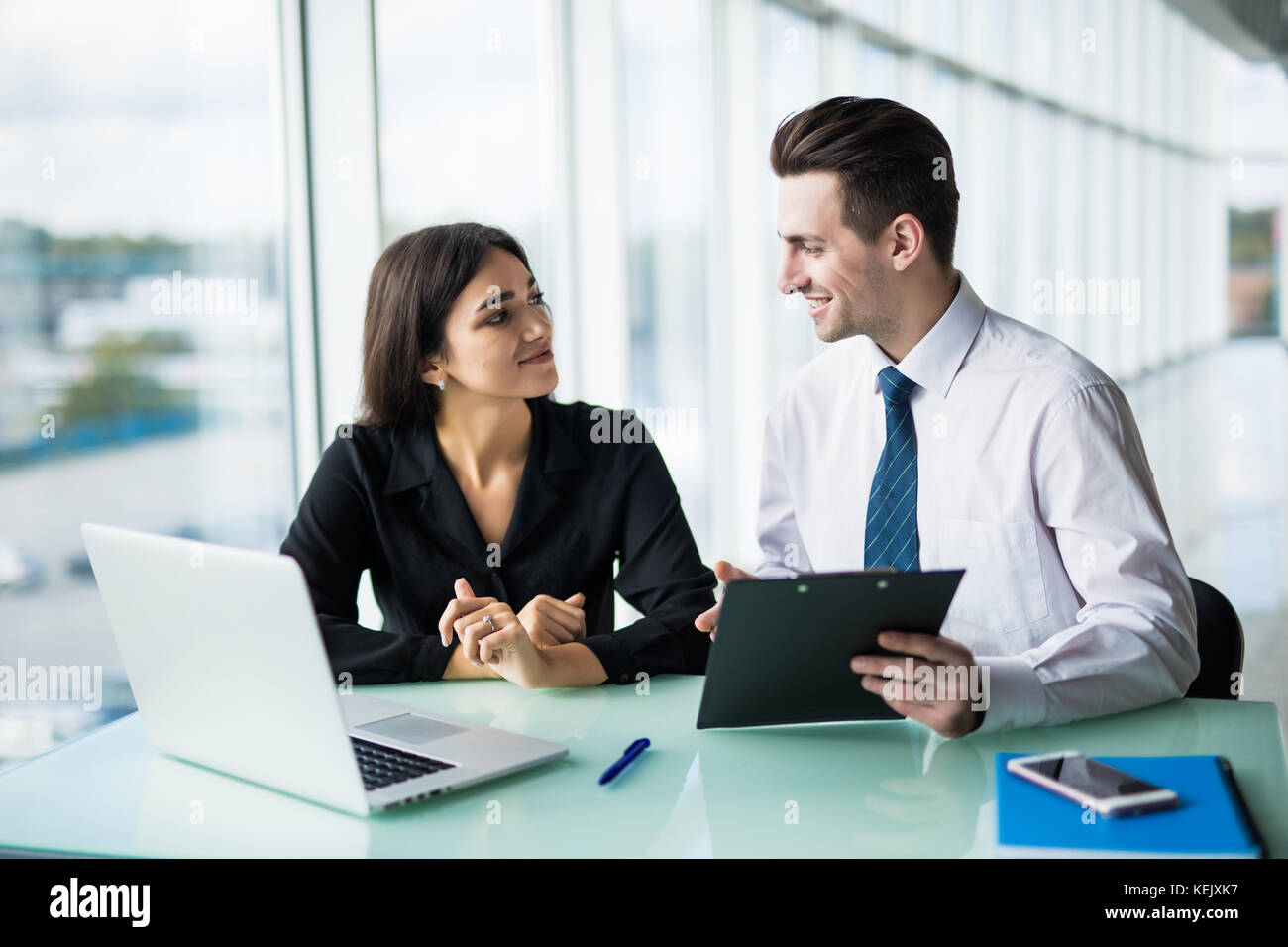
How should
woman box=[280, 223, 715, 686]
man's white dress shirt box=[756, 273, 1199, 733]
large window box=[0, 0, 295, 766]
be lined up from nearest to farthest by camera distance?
1. man's white dress shirt box=[756, 273, 1199, 733]
2. woman box=[280, 223, 715, 686]
3. large window box=[0, 0, 295, 766]

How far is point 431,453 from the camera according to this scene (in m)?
2.13

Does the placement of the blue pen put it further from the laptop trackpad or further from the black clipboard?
the laptop trackpad

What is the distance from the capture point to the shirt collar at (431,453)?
2102 mm

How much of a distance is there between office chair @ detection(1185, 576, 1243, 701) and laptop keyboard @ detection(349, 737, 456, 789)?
1095 mm

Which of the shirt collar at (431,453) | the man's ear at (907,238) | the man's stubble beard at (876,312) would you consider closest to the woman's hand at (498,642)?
the shirt collar at (431,453)

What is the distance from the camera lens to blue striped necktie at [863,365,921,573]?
6.29ft

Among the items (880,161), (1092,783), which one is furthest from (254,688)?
(880,161)

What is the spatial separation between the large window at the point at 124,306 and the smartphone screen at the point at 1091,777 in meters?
1.92

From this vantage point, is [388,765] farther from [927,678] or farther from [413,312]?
[413,312]

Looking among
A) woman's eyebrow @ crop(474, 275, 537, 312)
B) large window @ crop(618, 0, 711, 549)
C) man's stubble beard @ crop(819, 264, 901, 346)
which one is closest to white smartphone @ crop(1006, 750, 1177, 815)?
man's stubble beard @ crop(819, 264, 901, 346)

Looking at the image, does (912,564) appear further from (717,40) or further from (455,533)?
(717,40)

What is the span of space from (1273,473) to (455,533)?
7.46 metres

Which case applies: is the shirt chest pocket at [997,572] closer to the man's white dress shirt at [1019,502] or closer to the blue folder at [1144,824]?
the man's white dress shirt at [1019,502]
